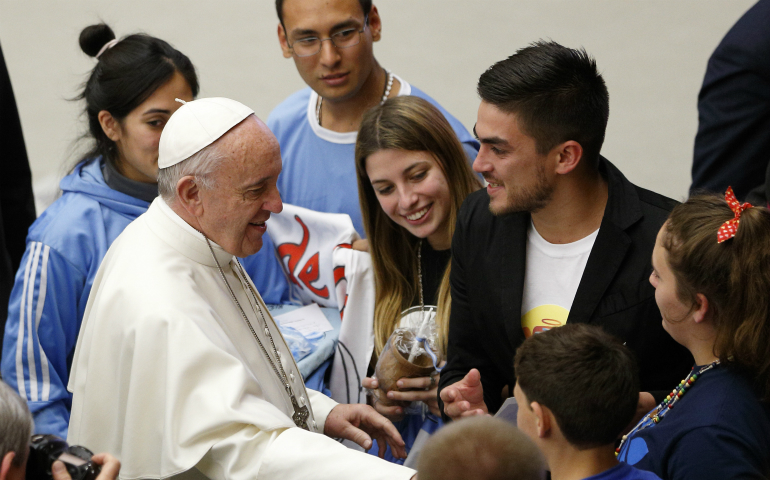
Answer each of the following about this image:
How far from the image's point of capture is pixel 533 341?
1.81 m

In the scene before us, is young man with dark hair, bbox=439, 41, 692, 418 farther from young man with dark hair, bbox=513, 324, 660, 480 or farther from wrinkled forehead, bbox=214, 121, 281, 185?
wrinkled forehead, bbox=214, 121, 281, 185

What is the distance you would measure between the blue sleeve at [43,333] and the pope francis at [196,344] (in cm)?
37

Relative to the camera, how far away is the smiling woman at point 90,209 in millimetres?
2652

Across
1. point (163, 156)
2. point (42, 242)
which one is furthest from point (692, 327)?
point (42, 242)

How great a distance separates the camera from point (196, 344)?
80.7 inches

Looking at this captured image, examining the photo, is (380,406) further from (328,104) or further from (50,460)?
(328,104)

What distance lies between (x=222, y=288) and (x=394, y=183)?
0.81m

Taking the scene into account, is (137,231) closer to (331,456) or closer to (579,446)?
(331,456)

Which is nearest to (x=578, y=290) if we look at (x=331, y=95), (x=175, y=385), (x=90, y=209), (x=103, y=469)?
(x=175, y=385)

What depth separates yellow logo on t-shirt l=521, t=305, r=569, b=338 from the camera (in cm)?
229

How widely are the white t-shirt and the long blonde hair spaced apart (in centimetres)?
49

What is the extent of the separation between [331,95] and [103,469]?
84.3 inches

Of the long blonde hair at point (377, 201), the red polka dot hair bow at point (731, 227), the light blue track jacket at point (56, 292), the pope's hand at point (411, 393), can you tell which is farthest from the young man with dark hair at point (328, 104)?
the red polka dot hair bow at point (731, 227)

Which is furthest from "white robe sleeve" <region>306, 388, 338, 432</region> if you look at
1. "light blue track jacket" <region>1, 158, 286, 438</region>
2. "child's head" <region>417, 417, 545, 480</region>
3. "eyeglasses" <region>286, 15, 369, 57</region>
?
"eyeglasses" <region>286, 15, 369, 57</region>
